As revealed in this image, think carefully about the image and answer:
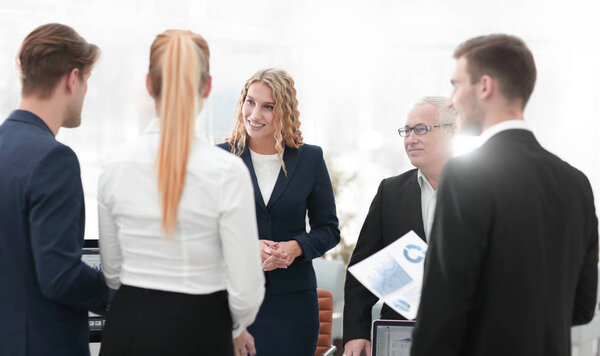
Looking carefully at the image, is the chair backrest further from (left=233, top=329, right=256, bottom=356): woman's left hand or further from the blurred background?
the blurred background

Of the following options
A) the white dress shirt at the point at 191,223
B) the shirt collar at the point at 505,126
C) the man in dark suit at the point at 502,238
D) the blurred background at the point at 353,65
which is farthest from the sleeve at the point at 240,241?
the blurred background at the point at 353,65

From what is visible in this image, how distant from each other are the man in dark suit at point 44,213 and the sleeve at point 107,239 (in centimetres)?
4

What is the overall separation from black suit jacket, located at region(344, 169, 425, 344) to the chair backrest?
44.1 inches

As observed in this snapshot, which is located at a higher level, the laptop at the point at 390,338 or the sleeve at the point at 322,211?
the sleeve at the point at 322,211

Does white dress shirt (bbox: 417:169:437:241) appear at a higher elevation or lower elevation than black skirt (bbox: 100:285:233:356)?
Answer: higher

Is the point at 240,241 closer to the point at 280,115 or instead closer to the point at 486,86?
the point at 486,86

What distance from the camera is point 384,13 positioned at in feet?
18.6

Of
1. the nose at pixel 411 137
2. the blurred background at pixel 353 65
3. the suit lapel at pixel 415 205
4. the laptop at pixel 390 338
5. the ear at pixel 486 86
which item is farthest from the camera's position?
the blurred background at pixel 353 65

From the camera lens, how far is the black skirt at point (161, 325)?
1.56 m

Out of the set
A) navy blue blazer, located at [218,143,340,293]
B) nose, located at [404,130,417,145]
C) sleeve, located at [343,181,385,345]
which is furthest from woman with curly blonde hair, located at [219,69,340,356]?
nose, located at [404,130,417,145]

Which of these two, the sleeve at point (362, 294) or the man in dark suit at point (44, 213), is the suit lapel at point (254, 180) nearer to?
the sleeve at point (362, 294)

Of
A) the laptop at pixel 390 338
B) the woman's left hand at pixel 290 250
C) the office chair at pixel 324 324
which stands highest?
the woman's left hand at pixel 290 250

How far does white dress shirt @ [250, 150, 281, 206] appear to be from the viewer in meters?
2.60

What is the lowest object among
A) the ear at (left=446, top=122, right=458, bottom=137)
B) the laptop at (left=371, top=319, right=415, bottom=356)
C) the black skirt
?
the laptop at (left=371, top=319, right=415, bottom=356)
